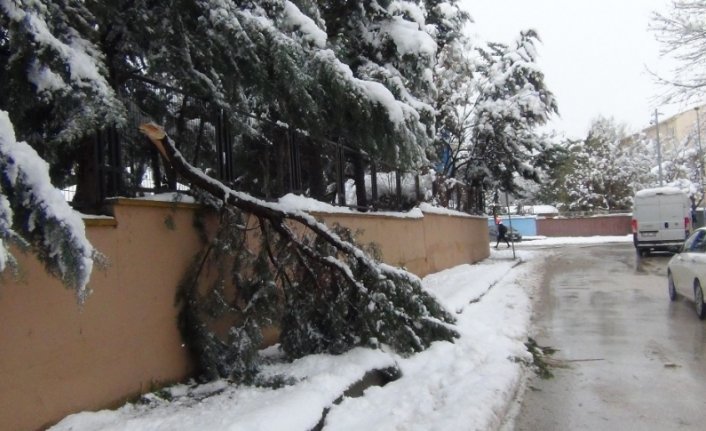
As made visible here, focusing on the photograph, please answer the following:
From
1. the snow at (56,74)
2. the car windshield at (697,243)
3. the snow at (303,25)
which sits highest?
the snow at (303,25)

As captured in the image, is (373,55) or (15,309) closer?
(15,309)

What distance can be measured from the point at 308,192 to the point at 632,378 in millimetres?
5362

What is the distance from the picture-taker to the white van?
24.4 metres

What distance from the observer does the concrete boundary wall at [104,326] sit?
4113 millimetres

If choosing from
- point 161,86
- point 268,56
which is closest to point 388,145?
point 268,56

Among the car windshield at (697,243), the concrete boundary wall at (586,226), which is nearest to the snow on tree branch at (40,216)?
the car windshield at (697,243)

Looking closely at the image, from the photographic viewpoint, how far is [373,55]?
12.0 meters

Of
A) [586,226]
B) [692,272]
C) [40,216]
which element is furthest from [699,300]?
[586,226]

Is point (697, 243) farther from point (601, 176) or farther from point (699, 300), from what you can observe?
point (601, 176)

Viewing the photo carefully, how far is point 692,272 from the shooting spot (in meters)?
10.4

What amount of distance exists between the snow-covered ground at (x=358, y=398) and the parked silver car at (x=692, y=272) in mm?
3759

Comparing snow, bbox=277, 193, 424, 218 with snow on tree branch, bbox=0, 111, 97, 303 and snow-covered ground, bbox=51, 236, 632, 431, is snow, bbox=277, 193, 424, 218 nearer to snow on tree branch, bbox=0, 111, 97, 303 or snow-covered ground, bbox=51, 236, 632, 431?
snow-covered ground, bbox=51, 236, 632, 431

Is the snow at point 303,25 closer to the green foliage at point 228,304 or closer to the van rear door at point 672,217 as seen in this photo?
the green foliage at point 228,304

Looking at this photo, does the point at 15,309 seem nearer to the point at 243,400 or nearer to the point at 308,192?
the point at 243,400
